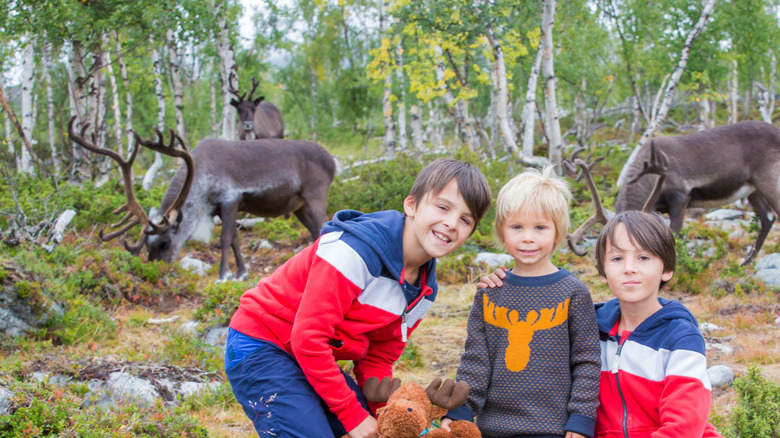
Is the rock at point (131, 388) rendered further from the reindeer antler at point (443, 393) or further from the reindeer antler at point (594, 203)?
the reindeer antler at point (594, 203)

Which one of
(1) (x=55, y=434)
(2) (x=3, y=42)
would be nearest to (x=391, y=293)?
(1) (x=55, y=434)

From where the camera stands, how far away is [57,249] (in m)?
6.77

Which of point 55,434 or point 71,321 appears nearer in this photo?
point 55,434

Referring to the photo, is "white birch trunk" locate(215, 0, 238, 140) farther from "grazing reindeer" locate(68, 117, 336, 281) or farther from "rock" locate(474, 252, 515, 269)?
"rock" locate(474, 252, 515, 269)

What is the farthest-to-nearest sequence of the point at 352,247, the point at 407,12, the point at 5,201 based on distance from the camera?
the point at 407,12, the point at 5,201, the point at 352,247

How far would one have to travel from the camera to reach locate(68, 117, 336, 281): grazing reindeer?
7.41m

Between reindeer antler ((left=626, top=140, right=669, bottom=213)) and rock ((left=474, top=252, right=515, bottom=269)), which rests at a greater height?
reindeer antler ((left=626, top=140, right=669, bottom=213))

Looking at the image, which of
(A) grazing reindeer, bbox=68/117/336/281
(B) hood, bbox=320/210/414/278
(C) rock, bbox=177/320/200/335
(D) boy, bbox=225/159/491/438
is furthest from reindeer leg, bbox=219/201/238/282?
(B) hood, bbox=320/210/414/278

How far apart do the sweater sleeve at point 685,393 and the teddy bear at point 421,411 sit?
700 millimetres

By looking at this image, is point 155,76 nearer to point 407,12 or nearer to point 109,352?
point 407,12

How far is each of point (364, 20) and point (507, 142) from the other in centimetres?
1803

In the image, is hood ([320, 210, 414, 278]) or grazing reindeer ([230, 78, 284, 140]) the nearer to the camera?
hood ([320, 210, 414, 278])

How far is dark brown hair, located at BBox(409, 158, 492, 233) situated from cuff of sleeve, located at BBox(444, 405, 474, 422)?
2.70 feet

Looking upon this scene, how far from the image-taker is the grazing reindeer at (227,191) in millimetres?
7414
